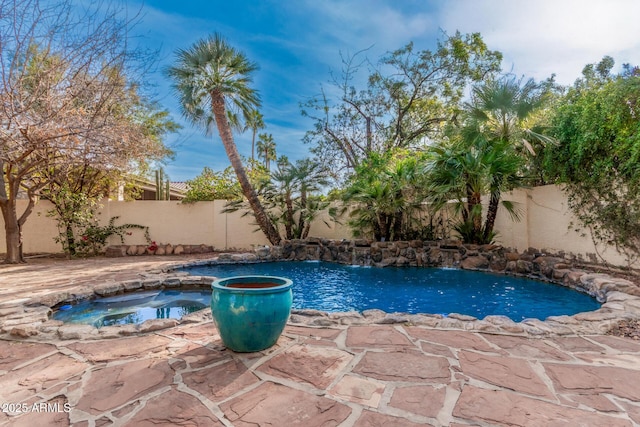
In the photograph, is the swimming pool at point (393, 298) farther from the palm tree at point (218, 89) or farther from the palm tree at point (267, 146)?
the palm tree at point (267, 146)

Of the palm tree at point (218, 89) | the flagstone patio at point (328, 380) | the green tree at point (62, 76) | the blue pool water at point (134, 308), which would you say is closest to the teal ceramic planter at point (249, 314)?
the flagstone patio at point (328, 380)

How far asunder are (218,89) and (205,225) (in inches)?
182

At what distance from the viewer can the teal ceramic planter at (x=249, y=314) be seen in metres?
2.35

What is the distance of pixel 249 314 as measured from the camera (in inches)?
92.2

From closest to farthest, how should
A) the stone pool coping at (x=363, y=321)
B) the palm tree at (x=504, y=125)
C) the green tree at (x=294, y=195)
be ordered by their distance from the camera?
1. the stone pool coping at (x=363, y=321)
2. the palm tree at (x=504, y=125)
3. the green tree at (x=294, y=195)

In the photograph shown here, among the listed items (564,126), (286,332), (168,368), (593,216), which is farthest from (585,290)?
(168,368)

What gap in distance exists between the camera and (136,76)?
6.84 metres

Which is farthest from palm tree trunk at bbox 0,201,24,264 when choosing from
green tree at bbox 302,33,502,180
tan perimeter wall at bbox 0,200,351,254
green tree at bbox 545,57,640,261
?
green tree at bbox 545,57,640,261

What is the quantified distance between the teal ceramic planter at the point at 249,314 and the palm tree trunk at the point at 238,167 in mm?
7661

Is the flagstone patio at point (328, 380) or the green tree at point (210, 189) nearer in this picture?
the flagstone patio at point (328, 380)

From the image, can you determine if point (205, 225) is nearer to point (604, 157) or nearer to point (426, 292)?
point (426, 292)

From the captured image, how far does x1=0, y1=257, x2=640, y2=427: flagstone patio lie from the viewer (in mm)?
1755

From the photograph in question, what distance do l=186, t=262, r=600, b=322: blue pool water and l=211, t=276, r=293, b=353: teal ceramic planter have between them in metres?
2.28

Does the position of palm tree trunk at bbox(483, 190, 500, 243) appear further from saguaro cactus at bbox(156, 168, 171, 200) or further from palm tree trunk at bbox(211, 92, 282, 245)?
saguaro cactus at bbox(156, 168, 171, 200)
